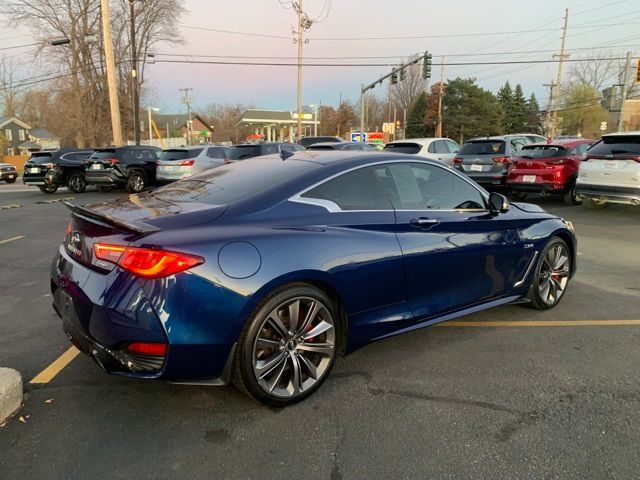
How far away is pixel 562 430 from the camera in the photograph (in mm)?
2844

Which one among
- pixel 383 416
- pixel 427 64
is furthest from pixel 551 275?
pixel 427 64

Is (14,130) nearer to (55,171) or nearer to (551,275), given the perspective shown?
(55,171)

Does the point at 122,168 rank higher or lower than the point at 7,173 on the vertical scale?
higher

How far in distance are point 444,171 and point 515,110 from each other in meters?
85.8

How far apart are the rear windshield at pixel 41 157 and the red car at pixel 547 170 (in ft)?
52.2

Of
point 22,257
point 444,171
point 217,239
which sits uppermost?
point 444,171

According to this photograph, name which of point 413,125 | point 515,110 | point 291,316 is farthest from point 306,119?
point 291,316

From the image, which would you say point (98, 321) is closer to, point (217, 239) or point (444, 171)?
point (217, 239)

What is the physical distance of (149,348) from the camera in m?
2.65

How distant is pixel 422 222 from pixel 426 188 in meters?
0.45

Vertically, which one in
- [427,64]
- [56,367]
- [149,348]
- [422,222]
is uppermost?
[427,64]

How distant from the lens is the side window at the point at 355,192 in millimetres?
3391

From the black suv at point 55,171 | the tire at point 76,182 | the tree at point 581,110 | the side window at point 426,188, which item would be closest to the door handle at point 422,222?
the side window at point 426,188

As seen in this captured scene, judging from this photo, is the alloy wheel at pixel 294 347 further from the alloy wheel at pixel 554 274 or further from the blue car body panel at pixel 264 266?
the alloy wheel at pixel 554 274
